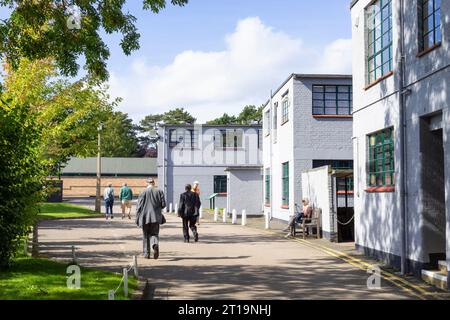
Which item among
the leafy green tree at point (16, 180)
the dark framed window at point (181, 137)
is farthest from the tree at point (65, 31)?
the dark framed window at point (181, 137)

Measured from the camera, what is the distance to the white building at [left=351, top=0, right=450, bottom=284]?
10359 mm

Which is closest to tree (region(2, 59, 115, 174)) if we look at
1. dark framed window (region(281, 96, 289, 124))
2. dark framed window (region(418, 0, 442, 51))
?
dark framed window (region(281, 96, 289, 124))

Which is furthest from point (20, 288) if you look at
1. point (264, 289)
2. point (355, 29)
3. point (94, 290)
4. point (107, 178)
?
point (107, 178)

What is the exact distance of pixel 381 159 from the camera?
13477 millimetres

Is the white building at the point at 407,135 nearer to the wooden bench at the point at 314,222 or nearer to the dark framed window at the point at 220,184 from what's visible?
the wooden bench at the point at 314,222

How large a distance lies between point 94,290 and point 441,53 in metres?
6.80

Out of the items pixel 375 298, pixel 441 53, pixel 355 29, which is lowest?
pixel 375 298

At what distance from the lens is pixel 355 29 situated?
50.4 feet

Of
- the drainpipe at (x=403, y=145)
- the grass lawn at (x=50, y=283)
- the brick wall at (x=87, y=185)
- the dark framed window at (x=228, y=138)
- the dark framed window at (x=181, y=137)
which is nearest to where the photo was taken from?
the grass lawn at (x=50, y=283)

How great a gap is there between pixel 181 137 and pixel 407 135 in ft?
113

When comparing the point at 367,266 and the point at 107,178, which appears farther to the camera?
the point at 107,178

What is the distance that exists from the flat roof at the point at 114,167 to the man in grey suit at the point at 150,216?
5928 centimetres

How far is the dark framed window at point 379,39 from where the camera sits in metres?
13.1
